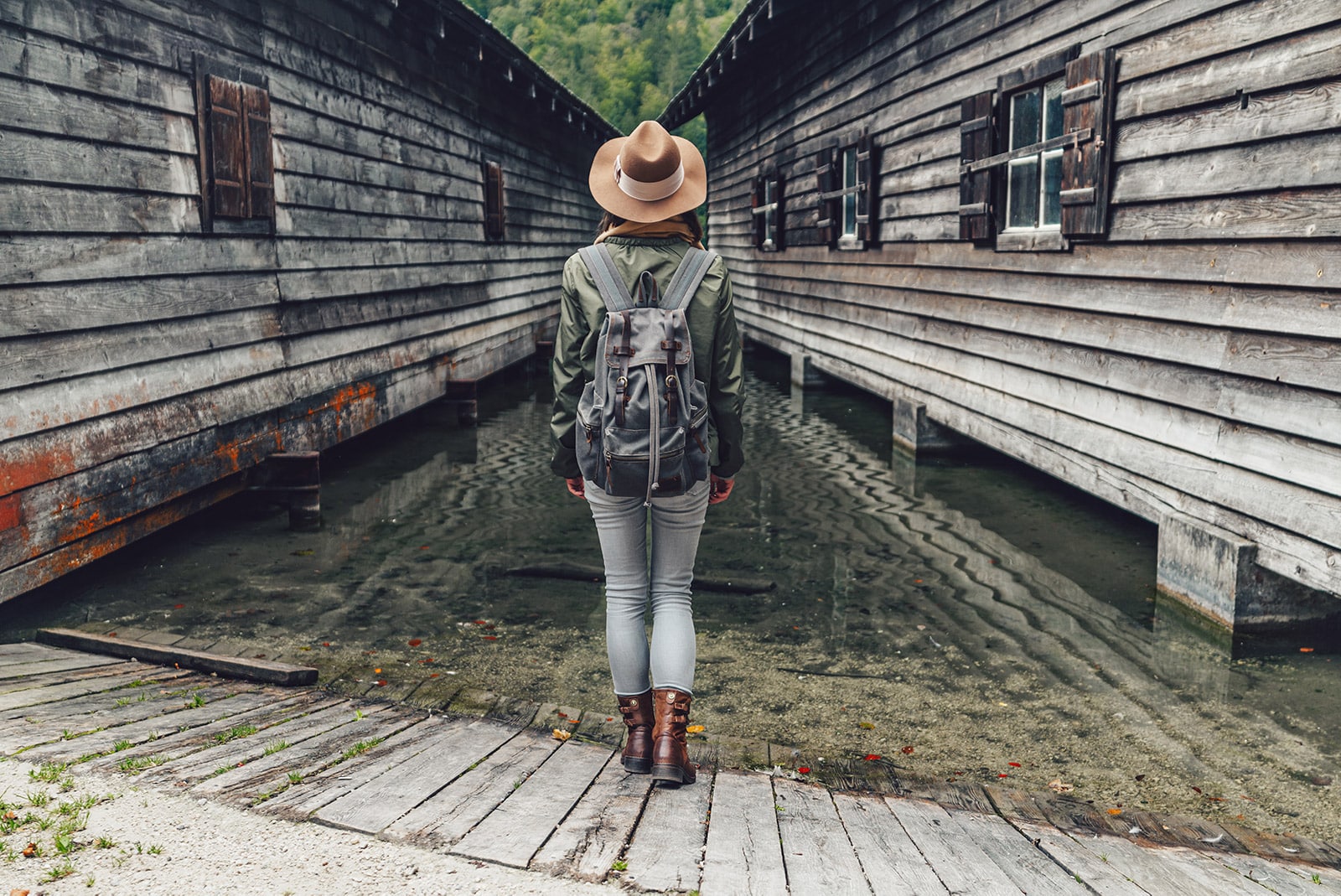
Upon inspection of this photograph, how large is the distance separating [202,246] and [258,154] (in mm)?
1148

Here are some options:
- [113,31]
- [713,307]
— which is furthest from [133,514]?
[713,307]

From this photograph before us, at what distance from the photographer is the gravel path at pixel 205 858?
2.22 m

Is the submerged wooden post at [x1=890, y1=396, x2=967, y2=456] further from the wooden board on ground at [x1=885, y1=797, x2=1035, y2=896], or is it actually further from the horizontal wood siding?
the wooden board on ground at [x1=885, y1=797, x2=1035, y2=896]

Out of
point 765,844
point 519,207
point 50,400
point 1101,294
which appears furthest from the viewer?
point 519,207

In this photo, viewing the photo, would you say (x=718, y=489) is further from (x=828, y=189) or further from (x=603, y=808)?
(x=828, y=189)

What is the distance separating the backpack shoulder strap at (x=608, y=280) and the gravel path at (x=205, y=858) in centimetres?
146

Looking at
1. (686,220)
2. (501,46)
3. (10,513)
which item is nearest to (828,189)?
(501,46)

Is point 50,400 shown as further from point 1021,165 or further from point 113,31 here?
point 1021,165

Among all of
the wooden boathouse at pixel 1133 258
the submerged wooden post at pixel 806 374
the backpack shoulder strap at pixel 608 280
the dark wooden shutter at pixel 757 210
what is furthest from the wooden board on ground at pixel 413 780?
the dark wooden shutter at pixel 757 210

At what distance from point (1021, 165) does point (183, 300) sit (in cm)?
569

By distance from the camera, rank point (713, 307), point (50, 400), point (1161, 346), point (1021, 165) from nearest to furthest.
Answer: point (713, 307), point (50, 400), point (1161, 346), point (1021, 165)

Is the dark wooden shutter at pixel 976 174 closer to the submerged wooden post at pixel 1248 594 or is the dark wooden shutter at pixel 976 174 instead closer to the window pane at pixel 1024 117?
the window pane at pixel 1024 117

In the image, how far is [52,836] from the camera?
7.81ft

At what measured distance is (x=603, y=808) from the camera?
2.73 metres
